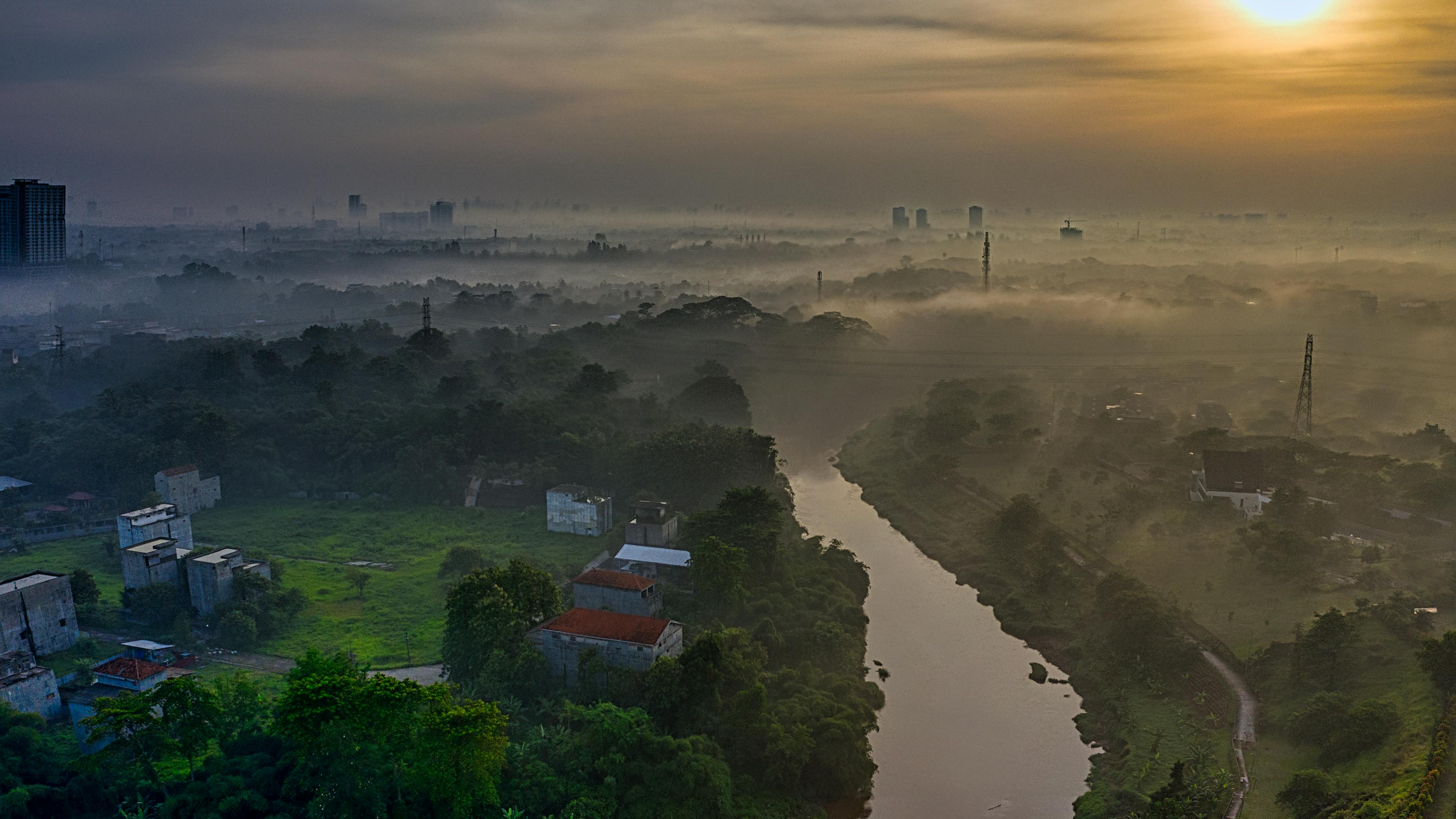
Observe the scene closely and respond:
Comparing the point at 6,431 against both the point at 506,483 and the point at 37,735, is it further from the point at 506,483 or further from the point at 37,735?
the point at 37,735

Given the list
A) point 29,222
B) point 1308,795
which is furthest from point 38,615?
point 29,222

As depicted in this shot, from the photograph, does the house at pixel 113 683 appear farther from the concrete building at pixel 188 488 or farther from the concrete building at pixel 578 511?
the concrete building at pixel 188 488

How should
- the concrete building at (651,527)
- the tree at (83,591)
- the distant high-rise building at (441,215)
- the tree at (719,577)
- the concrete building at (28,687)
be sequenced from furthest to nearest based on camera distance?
the distant high-rise building at (441,215) < the concrete building at (651,527) < the tree at (83,591) < the tree at (719,577) < the concrete building at (28,687)

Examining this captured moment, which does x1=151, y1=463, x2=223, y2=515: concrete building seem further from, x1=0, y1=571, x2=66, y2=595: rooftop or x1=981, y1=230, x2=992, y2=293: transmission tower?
x1=981, y1=230, x2=992, y2=293: transmission tower

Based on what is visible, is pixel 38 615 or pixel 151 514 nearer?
pixel 38 615

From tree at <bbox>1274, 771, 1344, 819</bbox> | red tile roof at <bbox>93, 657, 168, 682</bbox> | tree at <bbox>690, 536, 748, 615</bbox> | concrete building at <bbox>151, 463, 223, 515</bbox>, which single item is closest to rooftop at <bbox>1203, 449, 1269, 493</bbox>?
tree at <bbox>1274, 771, 1344, 819</bbox>

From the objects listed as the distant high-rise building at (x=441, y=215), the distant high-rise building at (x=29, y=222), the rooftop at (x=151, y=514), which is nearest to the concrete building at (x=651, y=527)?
the rooftop at (x=151, y=514)

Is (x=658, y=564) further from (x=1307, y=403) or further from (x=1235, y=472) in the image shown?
(x=1307, y=403)
